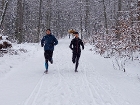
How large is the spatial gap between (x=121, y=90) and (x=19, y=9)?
22510mm

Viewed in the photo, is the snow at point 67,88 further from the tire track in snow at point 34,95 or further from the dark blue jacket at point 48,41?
the dark blue jacket at point 48,41

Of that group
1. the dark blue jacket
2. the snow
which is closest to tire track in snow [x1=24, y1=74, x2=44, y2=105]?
the snow

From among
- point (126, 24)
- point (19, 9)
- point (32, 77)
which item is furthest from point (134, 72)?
point (19, 9)

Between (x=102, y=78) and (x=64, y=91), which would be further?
(x=102, y=78)

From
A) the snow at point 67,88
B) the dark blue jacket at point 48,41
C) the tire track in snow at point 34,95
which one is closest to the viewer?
the tire track in snow at point 34,95

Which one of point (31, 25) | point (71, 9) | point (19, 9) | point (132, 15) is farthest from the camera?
point (71, 9)

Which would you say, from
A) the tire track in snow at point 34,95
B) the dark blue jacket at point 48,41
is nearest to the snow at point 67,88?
the tire track in snow at point 34,95

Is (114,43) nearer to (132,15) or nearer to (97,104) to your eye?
(132,15)

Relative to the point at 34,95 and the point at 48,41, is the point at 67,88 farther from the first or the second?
the point at 48,41

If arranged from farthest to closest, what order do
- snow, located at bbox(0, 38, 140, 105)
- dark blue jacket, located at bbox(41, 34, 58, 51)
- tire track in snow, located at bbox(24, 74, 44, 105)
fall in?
dark blue jacket, located at bbox(41, 34, 58, 51), snow, located at bbox(0, 38, 140, 105), tire track in snow, located at bbox(24, 74, 44, 105)

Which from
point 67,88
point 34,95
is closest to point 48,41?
point 67,88

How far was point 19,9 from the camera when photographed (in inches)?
1166

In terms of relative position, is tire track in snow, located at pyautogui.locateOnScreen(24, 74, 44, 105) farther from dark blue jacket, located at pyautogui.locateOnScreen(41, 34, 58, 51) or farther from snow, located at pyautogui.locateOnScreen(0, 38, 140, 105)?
dark blue jacket, located at pyautogui.locateOnScreen(41, 34, 58, 51)

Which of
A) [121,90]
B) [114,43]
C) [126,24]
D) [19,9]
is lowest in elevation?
[121,90]
